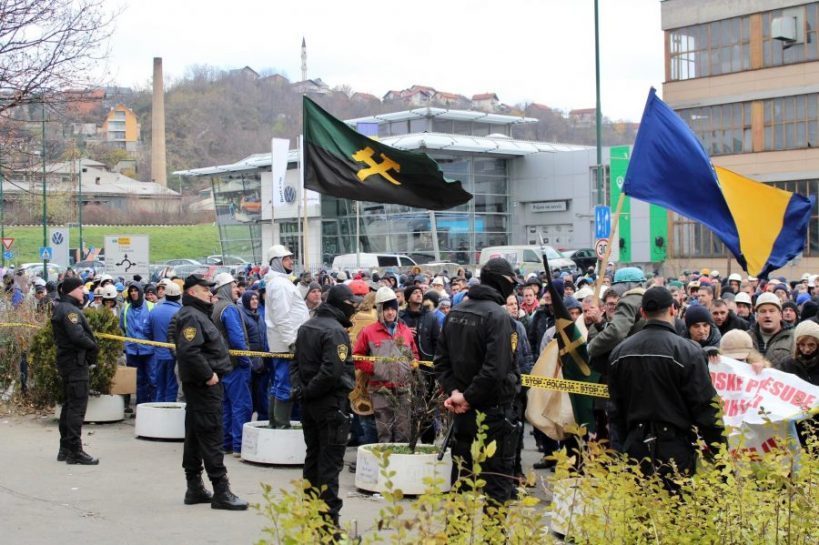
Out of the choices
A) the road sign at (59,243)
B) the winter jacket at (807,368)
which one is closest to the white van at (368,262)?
the road sign at (59,243)

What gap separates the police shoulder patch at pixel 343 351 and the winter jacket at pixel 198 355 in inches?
56.5

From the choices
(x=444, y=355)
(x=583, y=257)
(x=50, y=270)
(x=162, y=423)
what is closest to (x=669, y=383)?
(x=444, y=355)

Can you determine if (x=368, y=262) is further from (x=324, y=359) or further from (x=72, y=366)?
(x=324, y=359)

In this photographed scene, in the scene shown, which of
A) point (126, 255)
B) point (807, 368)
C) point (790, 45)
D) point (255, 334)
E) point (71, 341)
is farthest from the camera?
point (790, 45)

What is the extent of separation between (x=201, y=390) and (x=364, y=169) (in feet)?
14.9

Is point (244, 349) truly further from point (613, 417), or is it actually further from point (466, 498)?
point (466, 498)

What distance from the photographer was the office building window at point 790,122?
Result: 48156mm

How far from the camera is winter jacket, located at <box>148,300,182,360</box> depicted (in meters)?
14.1

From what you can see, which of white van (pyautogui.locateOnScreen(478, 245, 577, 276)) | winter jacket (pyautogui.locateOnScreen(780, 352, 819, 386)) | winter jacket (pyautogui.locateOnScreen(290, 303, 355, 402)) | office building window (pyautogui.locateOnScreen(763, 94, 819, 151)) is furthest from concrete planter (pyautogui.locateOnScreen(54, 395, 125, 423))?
office building window (pyautogui.locateOnScreen(763, 94, 819, 151))

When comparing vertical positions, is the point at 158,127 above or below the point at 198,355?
above

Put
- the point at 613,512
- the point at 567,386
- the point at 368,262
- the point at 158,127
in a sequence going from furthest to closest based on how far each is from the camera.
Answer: the point at 158,127 → the point at 368,262 → the point at 567,386 → the point at 613,512

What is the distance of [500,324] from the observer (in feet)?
23.6

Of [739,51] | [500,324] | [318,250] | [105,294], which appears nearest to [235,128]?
[318,250]

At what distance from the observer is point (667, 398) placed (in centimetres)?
642
